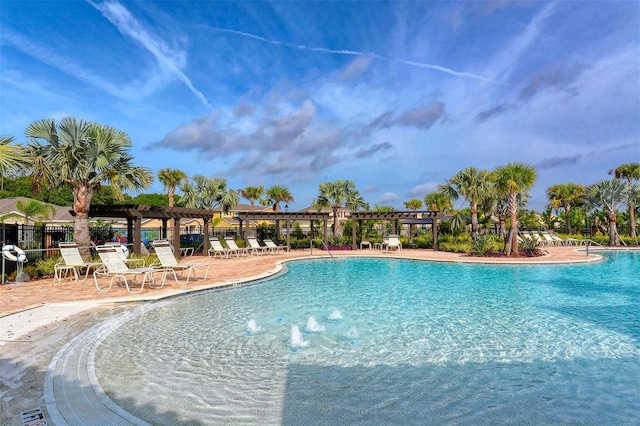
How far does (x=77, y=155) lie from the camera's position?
11500mm

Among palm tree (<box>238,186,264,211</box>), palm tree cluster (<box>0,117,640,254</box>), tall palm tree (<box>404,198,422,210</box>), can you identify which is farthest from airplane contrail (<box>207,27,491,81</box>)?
tall palm tree (<box>404,198,422,210</box>)

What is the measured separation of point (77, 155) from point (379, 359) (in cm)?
1140

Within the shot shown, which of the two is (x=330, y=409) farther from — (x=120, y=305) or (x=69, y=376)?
(x=120, y=305)

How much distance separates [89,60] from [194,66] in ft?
17.2

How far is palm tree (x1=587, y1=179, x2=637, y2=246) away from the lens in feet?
86.0

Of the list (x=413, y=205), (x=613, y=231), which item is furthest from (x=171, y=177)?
(x=413, y=205)

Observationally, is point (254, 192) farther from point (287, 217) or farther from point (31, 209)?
point (31, 209)

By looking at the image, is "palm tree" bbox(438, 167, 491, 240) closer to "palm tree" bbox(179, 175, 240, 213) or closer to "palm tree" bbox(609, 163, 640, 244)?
"palm tree" bbox(609, 163, 640, 244)

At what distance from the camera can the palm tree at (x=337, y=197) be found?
2691cm

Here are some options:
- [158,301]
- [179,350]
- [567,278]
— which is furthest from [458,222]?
[179,350]

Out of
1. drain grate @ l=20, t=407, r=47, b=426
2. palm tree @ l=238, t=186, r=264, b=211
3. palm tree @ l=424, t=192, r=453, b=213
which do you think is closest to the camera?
drain grate @ l=20, t=407, r=47, b=426

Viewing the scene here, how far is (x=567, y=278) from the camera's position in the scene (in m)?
11.8

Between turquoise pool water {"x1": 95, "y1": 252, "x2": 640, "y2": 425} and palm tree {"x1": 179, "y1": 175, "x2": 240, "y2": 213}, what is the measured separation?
1889 cm

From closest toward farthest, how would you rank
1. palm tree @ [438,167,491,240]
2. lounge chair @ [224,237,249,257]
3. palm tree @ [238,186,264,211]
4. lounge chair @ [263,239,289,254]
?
lounge chair @ [224,237,249,257]
lounge chair @ [263,239,289,254]
palm tree @ [438,167,491,240]
palm tree @ [238,186,264,211]
